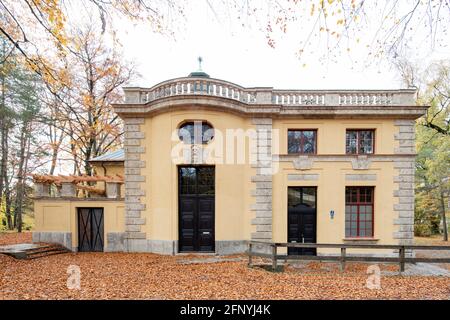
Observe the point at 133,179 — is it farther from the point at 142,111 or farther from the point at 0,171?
the point at 0,171

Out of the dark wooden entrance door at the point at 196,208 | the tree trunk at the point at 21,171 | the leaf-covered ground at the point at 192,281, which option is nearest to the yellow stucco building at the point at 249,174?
the dark wooden entrance door at the point at 196,208

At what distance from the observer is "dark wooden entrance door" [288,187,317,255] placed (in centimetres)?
1185

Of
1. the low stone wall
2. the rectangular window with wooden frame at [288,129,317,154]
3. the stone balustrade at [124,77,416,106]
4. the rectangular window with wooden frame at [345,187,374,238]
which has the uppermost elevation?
the stone balustrade at [124,77,416,106]

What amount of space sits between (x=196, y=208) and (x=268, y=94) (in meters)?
6.70

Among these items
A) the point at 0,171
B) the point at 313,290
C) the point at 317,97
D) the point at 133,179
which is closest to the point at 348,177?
the point at 317,97

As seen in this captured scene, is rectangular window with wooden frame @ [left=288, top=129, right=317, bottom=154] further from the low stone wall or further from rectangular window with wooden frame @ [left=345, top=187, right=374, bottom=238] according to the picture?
the low stone wall

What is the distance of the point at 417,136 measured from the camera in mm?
18797

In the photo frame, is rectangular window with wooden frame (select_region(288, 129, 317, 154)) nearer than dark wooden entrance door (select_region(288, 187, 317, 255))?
No

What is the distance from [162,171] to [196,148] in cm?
202

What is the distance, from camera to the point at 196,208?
1143 centimetres

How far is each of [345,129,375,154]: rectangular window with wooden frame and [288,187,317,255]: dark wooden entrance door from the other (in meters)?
2.87

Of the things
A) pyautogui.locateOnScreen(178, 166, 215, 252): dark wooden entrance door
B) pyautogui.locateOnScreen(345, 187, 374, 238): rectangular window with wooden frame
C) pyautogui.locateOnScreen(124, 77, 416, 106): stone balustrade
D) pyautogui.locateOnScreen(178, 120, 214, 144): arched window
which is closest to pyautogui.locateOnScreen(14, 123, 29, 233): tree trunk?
pyautogui.locateOnScreen(124, 77, 416, 106): stone balustrade

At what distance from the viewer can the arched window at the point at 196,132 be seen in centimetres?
1137

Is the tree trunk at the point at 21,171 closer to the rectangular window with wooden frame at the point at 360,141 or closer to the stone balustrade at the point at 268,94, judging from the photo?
the stone balustrade at the point at 268,94
